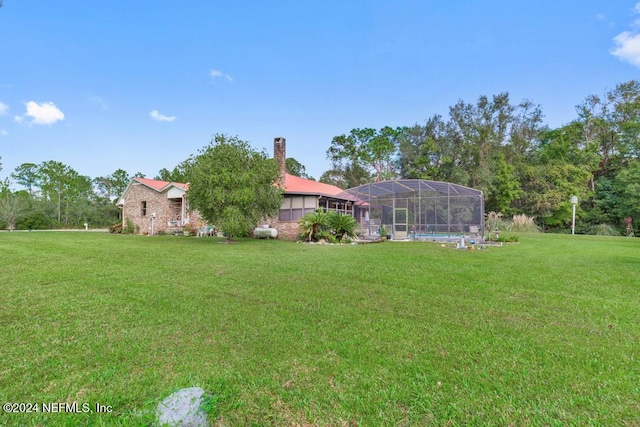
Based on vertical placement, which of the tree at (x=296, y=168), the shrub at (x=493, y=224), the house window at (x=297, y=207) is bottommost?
the shrub at (x=493, y=224)

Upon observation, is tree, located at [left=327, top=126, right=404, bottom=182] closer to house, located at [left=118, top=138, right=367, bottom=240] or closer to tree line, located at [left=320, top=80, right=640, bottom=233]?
tree line, located at [left=320, top=80, right=640, bottom=233]

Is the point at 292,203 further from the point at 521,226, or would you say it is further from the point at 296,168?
the point at 296,168

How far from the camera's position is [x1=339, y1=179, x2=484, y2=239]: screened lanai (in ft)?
47.3

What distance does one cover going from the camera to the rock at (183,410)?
1764 mm

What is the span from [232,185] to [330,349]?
1067cm

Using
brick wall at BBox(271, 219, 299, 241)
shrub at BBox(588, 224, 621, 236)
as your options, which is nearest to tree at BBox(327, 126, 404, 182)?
shrub at BBox(588, 224, 621, 236)

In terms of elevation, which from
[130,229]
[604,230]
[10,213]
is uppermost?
[10,213]

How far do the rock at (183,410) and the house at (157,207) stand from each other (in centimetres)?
1836

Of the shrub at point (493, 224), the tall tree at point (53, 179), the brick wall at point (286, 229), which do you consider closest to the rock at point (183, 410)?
the brick wall at point (286, 229)

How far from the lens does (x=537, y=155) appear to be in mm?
26953

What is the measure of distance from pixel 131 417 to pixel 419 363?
2037mm

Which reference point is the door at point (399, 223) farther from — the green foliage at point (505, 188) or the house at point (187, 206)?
the green foliage at point (505, 188)

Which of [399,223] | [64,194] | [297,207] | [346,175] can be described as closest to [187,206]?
[297,207]

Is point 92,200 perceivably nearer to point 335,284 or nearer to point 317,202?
point 317,202
